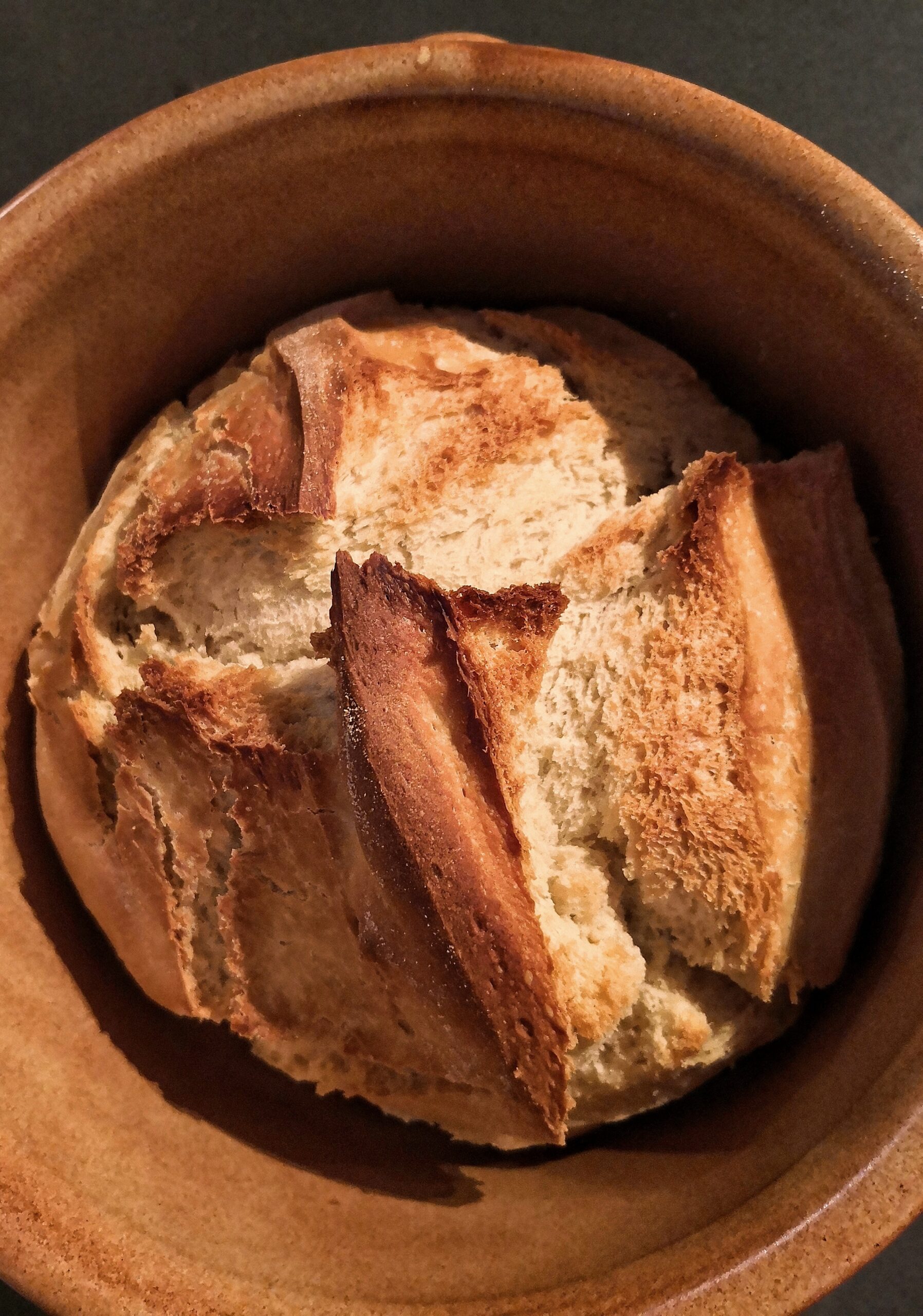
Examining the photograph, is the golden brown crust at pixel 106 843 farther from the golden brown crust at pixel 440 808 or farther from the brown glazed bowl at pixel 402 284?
the golden brown crust at pixel 440 808

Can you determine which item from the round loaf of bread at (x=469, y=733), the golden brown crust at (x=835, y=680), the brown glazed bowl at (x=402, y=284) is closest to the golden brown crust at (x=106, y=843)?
the round loaf of bread at (x=469, y=733)

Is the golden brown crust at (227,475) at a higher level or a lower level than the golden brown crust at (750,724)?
higher

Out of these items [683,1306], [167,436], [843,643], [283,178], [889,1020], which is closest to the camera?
[683,1306]

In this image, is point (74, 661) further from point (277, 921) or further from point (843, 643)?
point (843, 643)

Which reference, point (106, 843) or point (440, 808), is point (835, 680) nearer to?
point (440, 808)

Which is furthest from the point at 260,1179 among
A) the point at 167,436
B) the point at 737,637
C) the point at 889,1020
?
the point at 167,436

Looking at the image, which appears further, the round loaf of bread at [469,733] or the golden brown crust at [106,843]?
the golden brown crust at [106,843]
